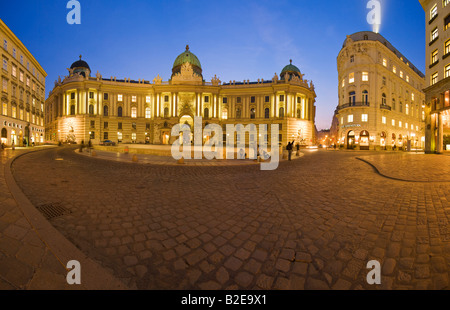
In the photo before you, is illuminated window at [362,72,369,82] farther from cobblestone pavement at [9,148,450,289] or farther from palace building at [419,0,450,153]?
cobblestone pavement at [9,148,450,289]

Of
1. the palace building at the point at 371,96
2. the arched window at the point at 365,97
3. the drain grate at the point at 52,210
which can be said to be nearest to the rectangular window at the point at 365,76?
the palace building at the point at 371,96

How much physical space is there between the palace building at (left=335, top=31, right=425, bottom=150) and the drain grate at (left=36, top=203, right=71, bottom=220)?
44647 millimetres

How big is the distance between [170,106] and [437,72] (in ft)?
158

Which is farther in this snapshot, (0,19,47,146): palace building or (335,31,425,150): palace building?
(335,31,425,150): palace building

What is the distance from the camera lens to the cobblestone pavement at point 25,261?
2031 mm

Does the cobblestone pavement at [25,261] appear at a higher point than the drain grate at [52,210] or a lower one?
lower

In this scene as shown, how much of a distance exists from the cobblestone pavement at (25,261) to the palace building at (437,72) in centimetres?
3181

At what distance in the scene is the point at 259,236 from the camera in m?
3.22

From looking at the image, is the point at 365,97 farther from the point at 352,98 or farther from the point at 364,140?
the point at 364,140

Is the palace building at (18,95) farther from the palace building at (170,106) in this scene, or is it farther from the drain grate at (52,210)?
the drain grate at (52,210)

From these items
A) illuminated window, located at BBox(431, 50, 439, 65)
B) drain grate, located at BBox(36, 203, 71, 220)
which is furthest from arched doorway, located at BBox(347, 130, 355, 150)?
drain grate, located at BBox(36, 203, 71, 220)

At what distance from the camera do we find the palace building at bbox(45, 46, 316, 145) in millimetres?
49375

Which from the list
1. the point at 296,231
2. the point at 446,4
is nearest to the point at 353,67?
the point at 446,4
